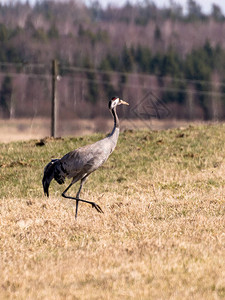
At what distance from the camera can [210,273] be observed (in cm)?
614

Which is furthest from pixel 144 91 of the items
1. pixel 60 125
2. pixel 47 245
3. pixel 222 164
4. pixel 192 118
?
pixel 47 245

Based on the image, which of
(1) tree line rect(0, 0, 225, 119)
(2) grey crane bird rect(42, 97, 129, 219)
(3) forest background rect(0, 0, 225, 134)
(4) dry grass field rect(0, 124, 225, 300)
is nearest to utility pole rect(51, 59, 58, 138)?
(4) dry grass field rect(0, 124, 225, 300)

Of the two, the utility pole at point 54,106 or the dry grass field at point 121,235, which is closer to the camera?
the dry grass field at point 121,235

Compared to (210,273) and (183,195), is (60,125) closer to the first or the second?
(183,195)

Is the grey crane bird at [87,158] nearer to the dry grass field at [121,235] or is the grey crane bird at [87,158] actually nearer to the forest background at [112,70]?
the dry grass field at [121,235]

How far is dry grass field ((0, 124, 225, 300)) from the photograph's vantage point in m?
Result: 5.82

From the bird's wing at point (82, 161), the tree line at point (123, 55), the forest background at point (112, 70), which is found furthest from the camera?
the tree line at point (123, 55)

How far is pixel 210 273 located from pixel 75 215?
359 cm

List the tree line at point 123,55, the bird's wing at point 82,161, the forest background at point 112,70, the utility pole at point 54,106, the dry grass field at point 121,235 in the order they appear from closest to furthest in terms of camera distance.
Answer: the dry grass field at point 121,235 → the bird's wing at point 82,161 → the utility pole at point 54,106 → the forest background at point 112,70 → the tree line at point 123,55

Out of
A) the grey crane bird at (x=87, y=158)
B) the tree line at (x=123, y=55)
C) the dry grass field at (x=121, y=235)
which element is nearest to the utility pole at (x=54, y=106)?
the dry grass field at (x=121, y=235)

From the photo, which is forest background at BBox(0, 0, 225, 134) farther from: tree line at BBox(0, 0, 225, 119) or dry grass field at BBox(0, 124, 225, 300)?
dry grass field at BBox(0, 124, 225, 300)

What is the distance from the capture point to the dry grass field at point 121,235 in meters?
5.82

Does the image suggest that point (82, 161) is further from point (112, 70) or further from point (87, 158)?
point (112, 70)

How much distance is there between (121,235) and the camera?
793cm
